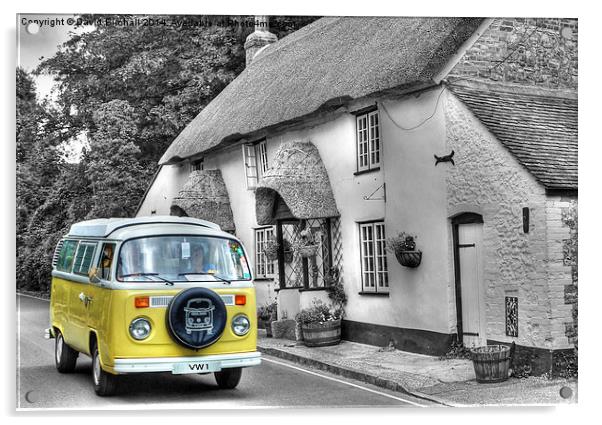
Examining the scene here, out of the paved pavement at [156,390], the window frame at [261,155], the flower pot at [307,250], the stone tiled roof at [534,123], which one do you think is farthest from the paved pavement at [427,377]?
the window frame at [261,155]

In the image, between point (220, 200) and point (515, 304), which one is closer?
point (515, 304)

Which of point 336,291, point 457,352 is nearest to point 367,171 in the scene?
point 336,291

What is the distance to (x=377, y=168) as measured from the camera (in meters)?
10.2

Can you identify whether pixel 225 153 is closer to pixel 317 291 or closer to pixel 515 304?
pixel 317 291

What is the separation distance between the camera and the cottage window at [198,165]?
10.5 meters

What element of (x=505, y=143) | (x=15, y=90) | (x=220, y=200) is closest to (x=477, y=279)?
(x=505, y=143)

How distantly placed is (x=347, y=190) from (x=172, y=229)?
→ 339 cm

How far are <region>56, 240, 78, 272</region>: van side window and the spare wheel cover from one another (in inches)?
64.0

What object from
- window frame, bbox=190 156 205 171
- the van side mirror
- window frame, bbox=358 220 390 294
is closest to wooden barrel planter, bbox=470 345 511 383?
window frame, bbox=358 220 390 294

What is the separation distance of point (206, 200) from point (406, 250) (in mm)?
2485

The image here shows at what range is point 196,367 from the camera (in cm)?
774

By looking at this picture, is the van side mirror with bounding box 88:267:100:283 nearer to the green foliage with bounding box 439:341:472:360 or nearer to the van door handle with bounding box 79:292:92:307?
the van door handle with bounding box 79:292:92:307

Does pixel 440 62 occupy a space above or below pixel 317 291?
above

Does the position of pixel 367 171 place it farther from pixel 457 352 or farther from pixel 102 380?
pixel 102 380
